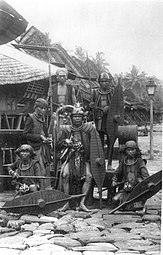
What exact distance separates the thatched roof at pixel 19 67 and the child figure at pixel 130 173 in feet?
6.22

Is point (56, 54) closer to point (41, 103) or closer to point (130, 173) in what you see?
point (41, 103)

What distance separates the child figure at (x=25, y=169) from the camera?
196 inches

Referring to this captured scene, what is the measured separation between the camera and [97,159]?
16.7 feet

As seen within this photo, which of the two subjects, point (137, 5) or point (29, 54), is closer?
point (137, 5)

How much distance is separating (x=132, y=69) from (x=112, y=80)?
89 cm

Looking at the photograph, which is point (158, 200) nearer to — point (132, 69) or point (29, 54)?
point (132, 69)

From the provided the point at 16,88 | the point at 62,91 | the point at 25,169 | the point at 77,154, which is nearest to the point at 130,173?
the point at 77,154

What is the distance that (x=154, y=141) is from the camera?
536 cm

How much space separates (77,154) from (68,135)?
0.28 m

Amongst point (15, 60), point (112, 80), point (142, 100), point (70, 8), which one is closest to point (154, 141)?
point (142, 100)

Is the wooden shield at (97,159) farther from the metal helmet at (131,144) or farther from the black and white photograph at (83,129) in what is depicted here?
the metal helmet at (131,144)

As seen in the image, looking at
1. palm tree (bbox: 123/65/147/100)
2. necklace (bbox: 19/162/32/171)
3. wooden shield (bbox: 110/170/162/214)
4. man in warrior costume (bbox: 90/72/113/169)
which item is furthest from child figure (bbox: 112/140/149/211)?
necklace (bbox: 19/162/32/171)

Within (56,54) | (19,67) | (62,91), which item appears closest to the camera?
(56,54)

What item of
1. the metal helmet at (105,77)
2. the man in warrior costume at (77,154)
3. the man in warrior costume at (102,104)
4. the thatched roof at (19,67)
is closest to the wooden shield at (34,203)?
the man in warrior costume at (77,154)
